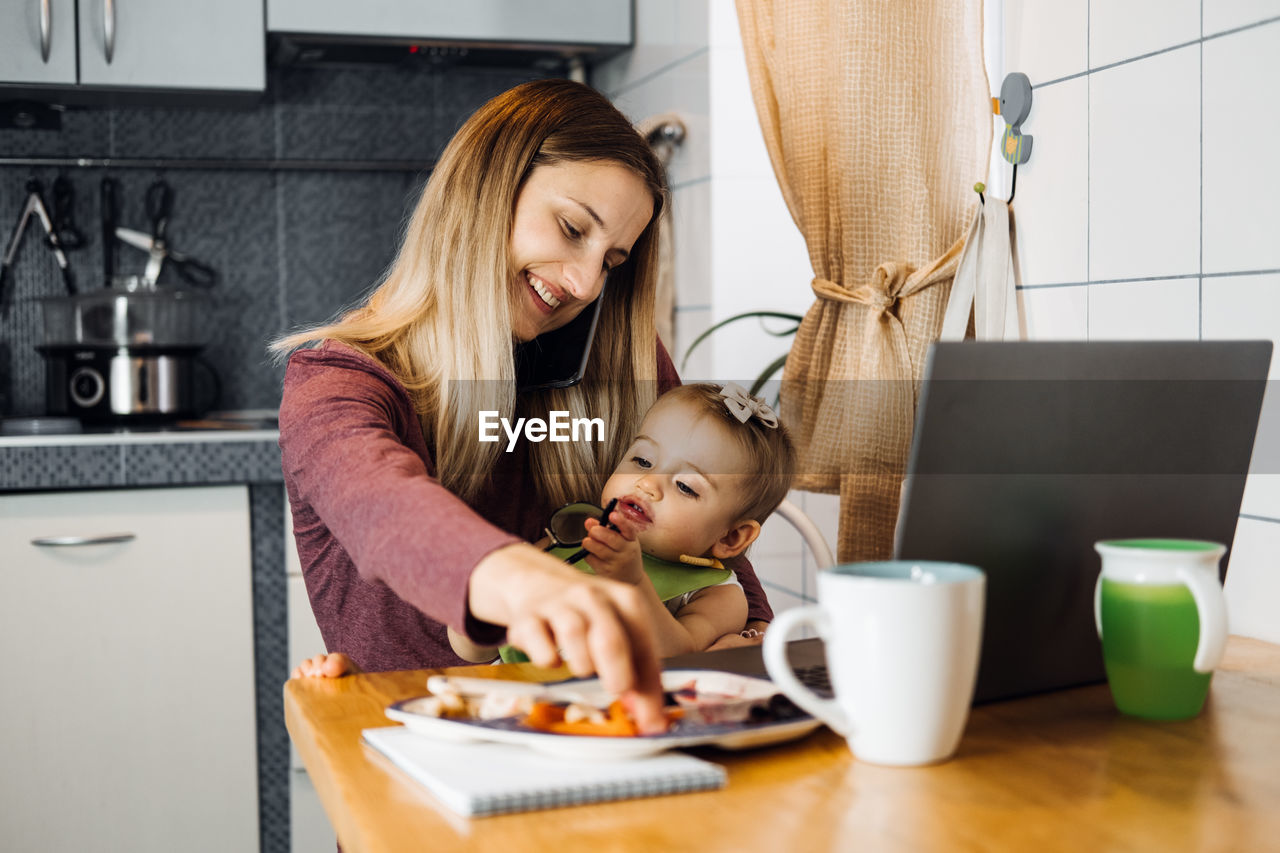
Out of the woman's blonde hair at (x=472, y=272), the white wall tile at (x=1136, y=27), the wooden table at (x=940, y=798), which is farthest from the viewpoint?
the woman's blonde hair at (x=472, y=272)

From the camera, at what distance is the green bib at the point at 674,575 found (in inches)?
51.9

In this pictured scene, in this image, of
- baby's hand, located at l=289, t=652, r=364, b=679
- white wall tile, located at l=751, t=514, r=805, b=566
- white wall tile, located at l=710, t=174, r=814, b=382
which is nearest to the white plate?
baby's hand, located at l=289, t=652, r=364, b=679

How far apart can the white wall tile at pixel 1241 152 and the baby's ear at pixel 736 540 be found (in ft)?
1.94

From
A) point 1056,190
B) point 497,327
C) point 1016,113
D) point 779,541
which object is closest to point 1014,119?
point 1016,113

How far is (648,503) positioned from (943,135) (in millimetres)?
667

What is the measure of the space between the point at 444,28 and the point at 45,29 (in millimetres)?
782

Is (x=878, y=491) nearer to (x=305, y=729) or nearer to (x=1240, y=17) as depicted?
(x=1240, y=17)

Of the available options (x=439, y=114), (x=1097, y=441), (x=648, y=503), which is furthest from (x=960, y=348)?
(x=439, y=114)

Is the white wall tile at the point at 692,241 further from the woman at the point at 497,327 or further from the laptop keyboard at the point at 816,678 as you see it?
the laptop keyboard at the point at 816,678

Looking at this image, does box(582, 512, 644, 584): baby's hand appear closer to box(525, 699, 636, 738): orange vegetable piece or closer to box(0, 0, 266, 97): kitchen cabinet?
box(525, 699, 636, 738): orange vegetable piece

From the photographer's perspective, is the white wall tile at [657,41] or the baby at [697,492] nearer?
the baby at [697,492]

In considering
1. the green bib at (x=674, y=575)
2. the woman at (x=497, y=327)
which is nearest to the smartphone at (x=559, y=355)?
the woman at (x=497, y=327)

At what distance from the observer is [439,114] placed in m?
2.90

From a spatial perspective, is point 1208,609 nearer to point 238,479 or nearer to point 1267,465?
point 1267,465
